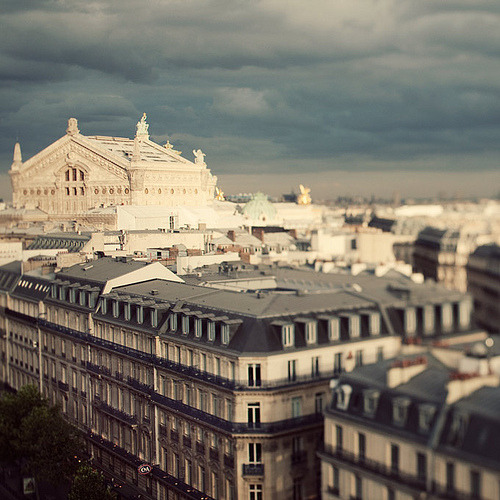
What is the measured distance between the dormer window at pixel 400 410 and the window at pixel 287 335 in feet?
37.9

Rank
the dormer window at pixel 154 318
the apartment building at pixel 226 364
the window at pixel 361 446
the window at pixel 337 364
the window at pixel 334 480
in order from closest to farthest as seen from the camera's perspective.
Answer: the window at pixel 361 446
the window at pixel 334 480
the apartment building at pixel 226 364
the window at pixel 337 364
the dormer window at pixel 154 318

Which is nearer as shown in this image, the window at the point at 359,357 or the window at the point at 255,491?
the window at the point at 359,357

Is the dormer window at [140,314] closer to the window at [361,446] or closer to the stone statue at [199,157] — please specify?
the window at [361,446]

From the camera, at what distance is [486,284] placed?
105 feet

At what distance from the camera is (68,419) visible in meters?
67.9

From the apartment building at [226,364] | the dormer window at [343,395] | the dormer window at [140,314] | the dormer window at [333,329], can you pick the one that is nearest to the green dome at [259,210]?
the apartment building at [226,364]

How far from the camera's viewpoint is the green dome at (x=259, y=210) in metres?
164

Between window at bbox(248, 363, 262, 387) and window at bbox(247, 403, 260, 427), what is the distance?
1025 mm

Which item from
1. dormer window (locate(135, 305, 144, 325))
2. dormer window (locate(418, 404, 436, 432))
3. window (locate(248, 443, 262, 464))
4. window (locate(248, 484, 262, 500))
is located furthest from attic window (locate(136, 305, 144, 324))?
dormer window (locate(418, 404, 436, 432))

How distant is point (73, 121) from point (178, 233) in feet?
168

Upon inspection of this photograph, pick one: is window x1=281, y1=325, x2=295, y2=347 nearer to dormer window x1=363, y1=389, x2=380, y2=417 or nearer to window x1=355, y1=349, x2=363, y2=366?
window x1=355, y1=349, x2=363, y2=366

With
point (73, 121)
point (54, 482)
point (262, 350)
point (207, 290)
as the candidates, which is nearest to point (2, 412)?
point (54, 482)

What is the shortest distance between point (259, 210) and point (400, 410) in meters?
135

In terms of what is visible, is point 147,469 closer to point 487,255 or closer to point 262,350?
point 262,350
